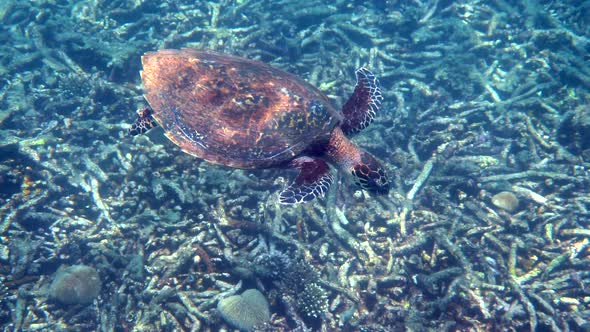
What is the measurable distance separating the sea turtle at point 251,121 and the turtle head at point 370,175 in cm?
1

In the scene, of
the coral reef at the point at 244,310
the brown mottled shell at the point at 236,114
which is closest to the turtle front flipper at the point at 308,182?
the brown mottled shell at the point at 236,114

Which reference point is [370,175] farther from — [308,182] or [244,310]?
[244,310]

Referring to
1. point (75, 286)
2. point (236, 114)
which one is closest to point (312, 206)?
point (236, 114)

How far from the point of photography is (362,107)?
518 cm

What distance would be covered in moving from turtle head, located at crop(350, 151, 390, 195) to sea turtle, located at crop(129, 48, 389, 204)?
14mm

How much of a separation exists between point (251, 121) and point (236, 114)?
0.23m

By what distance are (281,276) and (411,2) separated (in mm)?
9836

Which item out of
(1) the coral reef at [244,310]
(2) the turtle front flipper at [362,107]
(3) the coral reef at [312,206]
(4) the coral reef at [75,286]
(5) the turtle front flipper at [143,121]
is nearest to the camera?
(1) the coral reef at [244,310]

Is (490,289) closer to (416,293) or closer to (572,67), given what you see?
(416,293)

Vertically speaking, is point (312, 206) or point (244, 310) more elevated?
point (312, 206)

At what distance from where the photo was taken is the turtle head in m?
4.25

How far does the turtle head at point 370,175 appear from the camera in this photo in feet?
13.9

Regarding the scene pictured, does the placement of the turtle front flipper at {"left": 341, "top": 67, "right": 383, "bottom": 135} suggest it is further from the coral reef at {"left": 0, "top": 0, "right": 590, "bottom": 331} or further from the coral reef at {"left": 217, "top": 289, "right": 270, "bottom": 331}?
the coral reef at {"left": 217, "top": 289, "right": 270, "bottom": 331}

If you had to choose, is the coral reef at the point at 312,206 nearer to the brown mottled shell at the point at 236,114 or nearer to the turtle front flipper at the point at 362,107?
the turtle front flipper at the point at 362,107
